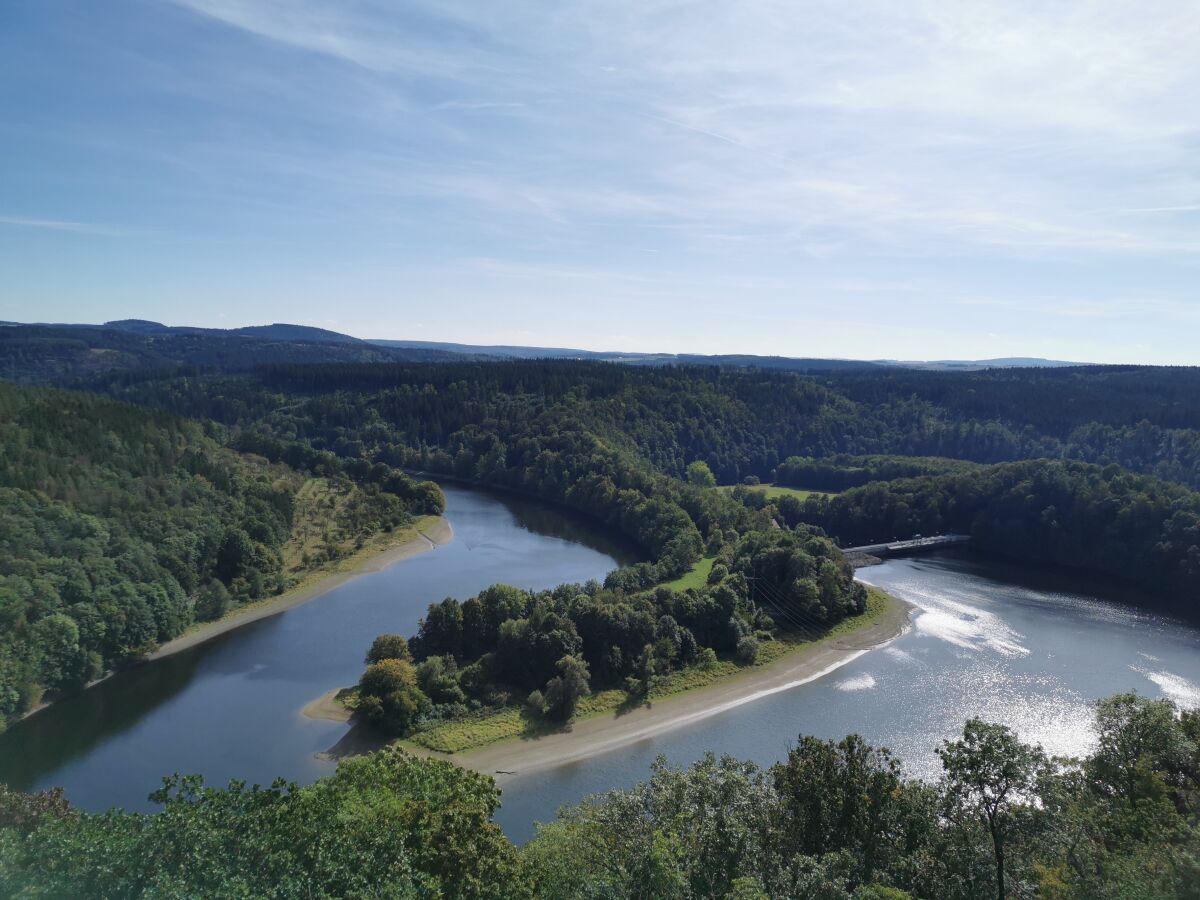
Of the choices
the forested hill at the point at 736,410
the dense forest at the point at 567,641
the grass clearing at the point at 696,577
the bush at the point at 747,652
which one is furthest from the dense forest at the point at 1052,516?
the bush at the point at 747,652

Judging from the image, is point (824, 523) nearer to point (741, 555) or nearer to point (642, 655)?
point (741, 555)

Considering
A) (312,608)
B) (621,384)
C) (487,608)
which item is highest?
(621,384)

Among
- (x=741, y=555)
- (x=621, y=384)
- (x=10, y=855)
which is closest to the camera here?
(x=10, y=855)

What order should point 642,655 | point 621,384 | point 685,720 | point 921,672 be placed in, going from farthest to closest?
point 621,384 → point 921,672 → point 642,655 → point 685,720

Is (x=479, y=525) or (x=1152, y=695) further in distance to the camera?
(x=479, y=525)

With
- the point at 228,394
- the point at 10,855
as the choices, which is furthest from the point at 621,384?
the point at 10,855

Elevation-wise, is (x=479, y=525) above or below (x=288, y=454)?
below
